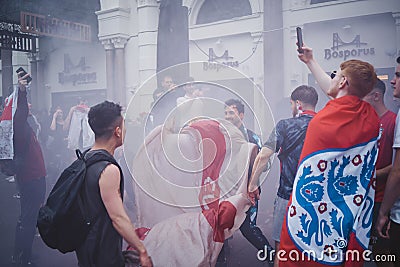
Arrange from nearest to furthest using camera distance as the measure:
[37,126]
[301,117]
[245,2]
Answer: [301,117], [245,2], [37,126]

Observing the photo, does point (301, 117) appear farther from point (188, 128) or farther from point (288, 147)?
point (188, 128)

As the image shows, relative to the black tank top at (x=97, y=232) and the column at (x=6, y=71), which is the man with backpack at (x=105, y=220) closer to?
the black tank top at (x=97, y=232)

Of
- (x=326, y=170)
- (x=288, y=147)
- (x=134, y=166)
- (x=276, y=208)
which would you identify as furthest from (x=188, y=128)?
(x=326, y=170)

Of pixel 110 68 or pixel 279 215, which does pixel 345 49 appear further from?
pixel 110 68

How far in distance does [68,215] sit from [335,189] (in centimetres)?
118

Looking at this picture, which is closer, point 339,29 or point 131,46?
point 339,29

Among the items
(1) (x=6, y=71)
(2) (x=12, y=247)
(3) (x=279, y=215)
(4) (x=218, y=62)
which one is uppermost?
(1) (x=6, y=71)

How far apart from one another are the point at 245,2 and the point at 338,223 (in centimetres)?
156

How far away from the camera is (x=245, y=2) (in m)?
2.47

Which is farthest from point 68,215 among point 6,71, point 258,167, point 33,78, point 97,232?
point 6,71

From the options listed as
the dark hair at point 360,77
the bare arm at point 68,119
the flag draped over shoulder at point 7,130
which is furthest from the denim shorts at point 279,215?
the flag draped over shoulder at point 7,130

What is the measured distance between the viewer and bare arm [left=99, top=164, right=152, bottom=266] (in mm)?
1595

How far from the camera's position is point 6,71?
3.53 m

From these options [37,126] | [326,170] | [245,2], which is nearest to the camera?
[326,170]
